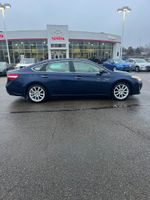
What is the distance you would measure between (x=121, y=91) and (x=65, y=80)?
2157 millimetres

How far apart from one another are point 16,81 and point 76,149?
4.34m

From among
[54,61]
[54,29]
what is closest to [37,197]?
[54,61]

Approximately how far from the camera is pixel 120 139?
380 cm

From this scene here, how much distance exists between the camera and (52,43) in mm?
42062

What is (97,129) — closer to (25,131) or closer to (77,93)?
(25,131)

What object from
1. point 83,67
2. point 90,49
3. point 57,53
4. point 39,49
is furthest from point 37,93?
point 90,49

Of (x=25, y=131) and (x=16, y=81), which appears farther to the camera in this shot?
(x=16, y=81)

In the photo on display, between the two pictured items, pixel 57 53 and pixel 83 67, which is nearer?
pixel 83 67

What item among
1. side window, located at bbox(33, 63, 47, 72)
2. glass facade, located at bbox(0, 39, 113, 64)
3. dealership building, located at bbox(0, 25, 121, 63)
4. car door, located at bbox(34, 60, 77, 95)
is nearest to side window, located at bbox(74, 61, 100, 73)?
car door, located at bbox(34, 60, 77, 95)

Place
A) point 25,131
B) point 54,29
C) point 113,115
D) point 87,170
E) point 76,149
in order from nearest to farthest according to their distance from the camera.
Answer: point 87,170, point 76,149, point 25,131, point 113,115, point 54,29

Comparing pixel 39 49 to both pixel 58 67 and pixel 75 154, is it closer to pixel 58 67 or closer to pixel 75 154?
pixel 58 67

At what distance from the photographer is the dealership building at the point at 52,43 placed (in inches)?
1644

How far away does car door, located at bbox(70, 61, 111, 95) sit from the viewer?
22.5ft

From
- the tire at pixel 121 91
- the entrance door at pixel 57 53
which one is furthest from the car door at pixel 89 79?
the entrance door at pixel 57 53
